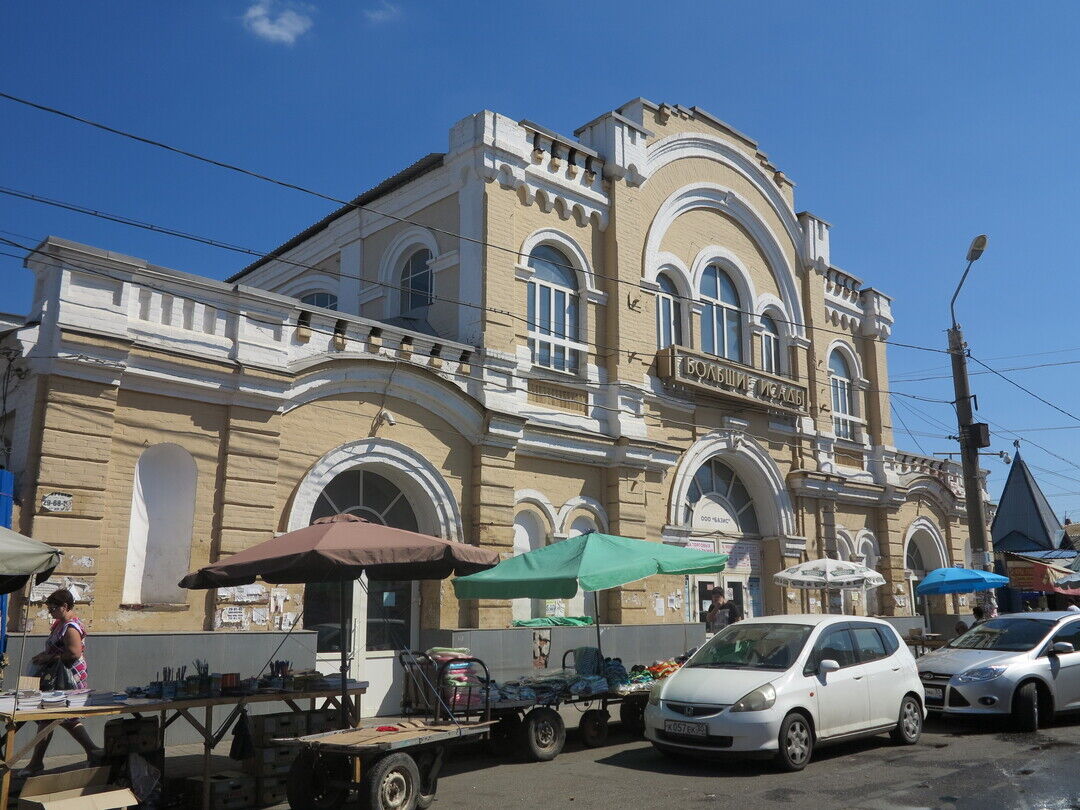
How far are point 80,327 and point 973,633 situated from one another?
12.9 meters

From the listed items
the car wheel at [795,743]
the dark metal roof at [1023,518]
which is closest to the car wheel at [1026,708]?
the car wheel at [795,743]

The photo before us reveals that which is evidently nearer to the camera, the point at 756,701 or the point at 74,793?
the point at 74,793

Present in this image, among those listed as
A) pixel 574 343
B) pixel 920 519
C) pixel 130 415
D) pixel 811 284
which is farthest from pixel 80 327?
pixel 920 519

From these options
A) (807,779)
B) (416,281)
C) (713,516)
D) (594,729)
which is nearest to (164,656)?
(594,729)

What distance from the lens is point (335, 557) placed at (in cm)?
855

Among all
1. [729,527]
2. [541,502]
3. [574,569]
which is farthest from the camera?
[729,527]

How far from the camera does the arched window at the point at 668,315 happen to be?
19.6 metres

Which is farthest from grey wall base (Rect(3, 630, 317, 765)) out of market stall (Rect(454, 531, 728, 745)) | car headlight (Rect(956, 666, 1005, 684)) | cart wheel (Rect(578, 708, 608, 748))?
car headlight (Rect(956, 666, 1005, 684))

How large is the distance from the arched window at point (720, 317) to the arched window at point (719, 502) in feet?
8.55

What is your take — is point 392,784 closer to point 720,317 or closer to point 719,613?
point 719,613

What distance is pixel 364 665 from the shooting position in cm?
1342

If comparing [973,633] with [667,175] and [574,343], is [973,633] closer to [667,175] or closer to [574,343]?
[574,343]

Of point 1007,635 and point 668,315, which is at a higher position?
point 668,315

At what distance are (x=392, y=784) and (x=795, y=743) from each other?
13.9 feet
